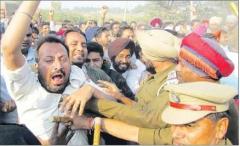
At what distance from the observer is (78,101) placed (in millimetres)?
1679

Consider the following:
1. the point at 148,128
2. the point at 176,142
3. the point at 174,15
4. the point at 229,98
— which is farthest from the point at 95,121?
the point at 174,15

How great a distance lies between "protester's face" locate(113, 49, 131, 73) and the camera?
3166mm

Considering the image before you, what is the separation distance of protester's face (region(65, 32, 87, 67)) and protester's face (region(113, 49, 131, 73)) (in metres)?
0.54

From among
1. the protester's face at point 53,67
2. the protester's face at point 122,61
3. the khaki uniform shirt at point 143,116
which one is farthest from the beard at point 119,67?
the khaki uniform shirt at point 143,116

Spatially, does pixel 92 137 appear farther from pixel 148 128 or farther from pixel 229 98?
pixel 229 98

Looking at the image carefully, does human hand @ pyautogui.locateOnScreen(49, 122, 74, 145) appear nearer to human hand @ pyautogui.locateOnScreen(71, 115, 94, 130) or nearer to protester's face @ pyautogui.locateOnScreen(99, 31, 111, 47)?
human hand @ pyautogui.locateOnScreen(71, 115, 94, 130)

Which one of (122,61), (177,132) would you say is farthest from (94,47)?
(177,132)

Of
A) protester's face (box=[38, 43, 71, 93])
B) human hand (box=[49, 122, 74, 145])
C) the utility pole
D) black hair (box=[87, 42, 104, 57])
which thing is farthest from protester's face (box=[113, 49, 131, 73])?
human hand (box=[49, 122, 74, 145])

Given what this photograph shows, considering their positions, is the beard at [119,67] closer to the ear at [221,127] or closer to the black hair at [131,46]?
the black hair at [131,46]

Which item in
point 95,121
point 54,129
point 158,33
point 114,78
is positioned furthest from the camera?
point 114,78

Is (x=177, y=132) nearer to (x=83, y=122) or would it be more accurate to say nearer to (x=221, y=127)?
(x=221, y=127)

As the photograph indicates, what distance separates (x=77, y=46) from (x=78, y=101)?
38.1 inches

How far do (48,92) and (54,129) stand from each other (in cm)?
15

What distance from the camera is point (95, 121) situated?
1726mm
